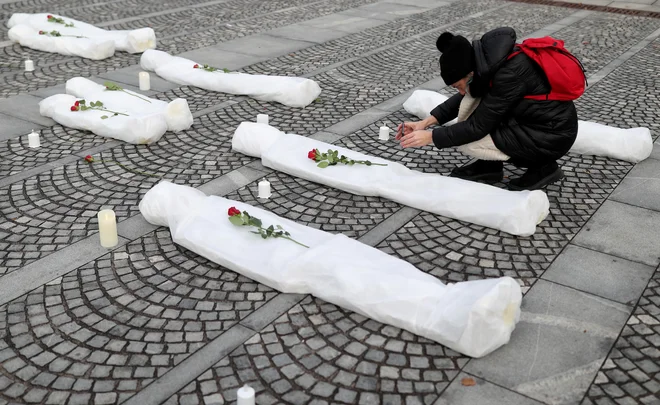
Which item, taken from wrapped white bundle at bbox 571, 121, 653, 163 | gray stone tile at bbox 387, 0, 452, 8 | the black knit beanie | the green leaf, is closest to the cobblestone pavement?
wrapped white bundle at bbox 571, 121, 653, 163

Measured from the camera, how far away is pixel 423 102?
26.0ft

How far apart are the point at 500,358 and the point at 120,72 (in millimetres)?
6892

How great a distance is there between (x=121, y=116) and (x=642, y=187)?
4921mm

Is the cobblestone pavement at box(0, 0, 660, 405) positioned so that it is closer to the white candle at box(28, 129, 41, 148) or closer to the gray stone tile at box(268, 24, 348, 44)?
the white candle at box(28, 129, 41, 148)

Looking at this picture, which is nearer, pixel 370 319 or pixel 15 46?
pixel 370 319

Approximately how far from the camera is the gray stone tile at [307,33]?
37.5ft

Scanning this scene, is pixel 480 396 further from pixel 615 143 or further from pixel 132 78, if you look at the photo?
pixel 132 78

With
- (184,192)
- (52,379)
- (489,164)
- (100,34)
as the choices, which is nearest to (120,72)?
(100,34)

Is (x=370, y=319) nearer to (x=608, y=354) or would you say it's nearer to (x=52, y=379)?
(x=608, y=354)

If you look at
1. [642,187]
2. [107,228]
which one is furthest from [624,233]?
[107,228]

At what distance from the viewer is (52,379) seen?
12.8 ft

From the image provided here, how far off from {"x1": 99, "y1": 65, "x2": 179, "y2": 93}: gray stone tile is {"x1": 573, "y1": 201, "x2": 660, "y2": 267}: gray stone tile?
5.30 m

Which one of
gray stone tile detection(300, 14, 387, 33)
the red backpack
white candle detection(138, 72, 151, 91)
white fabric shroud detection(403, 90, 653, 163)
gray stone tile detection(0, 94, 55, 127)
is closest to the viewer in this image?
the red backpack

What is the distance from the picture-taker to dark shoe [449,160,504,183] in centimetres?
635
